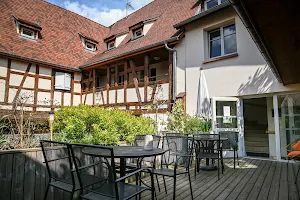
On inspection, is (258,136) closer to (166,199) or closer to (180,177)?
(180,177)

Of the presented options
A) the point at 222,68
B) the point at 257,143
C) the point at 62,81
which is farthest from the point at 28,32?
the point at 257,143

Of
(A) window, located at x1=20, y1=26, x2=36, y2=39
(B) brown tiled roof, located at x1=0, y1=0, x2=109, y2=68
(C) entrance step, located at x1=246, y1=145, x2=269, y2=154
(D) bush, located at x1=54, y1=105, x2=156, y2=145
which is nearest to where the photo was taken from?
(D) bush, located at x1=54, y1=105, x2=156, y2=145

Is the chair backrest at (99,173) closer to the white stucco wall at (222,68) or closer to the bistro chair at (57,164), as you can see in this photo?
the bistro chair at (57,164)

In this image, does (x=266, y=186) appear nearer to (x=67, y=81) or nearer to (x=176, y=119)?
(x=176, y=119)

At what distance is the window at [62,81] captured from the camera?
1159 cm

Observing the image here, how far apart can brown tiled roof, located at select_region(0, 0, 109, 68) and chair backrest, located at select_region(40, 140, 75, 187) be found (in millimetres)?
9013

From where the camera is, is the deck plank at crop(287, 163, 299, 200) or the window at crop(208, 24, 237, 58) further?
the window at crop(208, 24, 237, 58)

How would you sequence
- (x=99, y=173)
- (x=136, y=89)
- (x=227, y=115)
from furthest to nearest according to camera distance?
(x=136, y=89)
(x=227, y=115)
(x=99, y=173)

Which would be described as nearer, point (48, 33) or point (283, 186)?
point (283, 186)

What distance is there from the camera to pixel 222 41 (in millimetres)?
7766

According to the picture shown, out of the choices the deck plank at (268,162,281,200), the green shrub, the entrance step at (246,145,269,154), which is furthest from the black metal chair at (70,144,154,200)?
the entrance step at (246,145,269,154)

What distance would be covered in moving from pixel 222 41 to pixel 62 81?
348 inches

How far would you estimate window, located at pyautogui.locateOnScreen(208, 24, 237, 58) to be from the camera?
750cm

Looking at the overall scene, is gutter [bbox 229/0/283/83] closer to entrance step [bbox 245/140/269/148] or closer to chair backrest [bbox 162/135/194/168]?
chair backrest [bbox 162/135/194/168]
